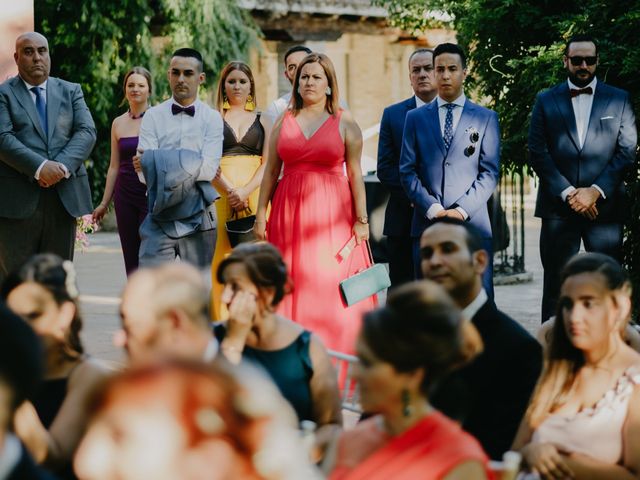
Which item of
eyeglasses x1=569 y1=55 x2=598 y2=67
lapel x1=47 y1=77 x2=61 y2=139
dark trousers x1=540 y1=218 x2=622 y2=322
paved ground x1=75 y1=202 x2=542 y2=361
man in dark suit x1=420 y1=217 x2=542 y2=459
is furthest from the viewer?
paved ground x1=75 y1=202 x2=542 y2=361

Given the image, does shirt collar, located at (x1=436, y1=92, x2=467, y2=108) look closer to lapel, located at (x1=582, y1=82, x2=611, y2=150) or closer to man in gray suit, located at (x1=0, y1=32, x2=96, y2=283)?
lapel, located at (x1=582, y1=82, x2=611, y2=150)

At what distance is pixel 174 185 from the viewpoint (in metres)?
8.35

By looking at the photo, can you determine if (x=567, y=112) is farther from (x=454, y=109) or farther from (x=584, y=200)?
(x=454, y=109)

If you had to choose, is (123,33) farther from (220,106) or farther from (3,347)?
(3,347)

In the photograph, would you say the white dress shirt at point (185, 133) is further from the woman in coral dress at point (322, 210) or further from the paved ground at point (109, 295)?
the paved ground at point (109, 295)

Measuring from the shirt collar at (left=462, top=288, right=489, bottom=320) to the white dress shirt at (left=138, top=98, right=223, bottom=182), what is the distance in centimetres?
435

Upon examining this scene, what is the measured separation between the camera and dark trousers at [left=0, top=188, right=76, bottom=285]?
340 inches

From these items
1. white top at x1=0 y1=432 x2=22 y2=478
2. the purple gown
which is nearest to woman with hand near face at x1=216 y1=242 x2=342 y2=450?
white top at x1=0 y1=432 x2=22 y2=478

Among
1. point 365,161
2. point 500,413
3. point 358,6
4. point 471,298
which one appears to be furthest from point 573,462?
point 358,6

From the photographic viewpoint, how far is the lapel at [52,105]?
868 cm

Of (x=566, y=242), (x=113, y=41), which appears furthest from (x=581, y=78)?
(x=113, y=41)

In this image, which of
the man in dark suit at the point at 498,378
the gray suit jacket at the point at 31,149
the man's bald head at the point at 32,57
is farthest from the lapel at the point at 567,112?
the man in dark suit at the point at 498,378

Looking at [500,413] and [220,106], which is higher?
[220,106]

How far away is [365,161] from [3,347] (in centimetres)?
1361
